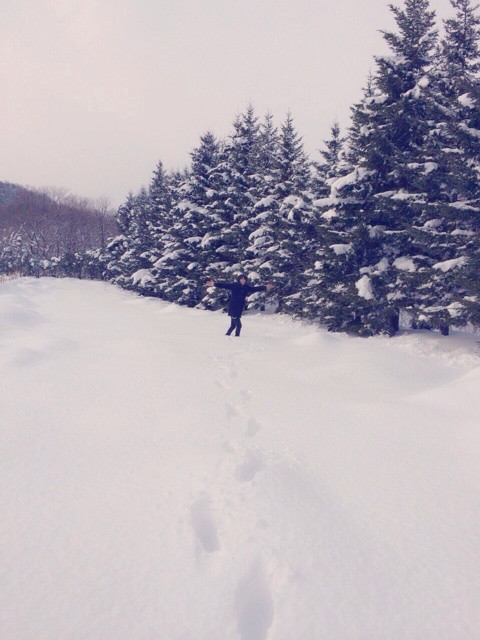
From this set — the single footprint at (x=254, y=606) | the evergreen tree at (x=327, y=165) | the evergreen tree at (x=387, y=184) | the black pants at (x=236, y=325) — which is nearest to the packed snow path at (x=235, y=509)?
the single footprint at (x=254, y=606)

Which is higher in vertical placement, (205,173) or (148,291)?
(205,173)

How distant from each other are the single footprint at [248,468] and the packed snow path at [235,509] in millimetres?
20

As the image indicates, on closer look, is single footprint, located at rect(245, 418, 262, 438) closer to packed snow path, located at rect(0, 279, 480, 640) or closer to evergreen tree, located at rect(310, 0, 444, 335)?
packed snow path, located at rect(0, 279, 480, 640)

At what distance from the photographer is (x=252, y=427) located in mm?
4594

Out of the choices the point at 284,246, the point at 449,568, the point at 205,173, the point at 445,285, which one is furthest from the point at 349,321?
the point at 205,173

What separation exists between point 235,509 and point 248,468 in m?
0.66

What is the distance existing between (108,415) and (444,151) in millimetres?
10951

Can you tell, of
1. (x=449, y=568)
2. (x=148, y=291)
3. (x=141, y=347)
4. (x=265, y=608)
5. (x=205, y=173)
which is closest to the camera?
(x=265, y=608)

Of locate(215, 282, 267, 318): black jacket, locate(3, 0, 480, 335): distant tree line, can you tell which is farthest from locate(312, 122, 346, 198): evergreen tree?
locate(215, 282, 267, 318): black jacket

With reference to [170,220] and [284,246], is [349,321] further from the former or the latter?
[170,220]

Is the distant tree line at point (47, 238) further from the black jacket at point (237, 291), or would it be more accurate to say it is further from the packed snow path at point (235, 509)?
the packed snow path at point (235, 509)

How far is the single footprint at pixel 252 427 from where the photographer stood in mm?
4402

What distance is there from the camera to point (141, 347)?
8906 millimetres

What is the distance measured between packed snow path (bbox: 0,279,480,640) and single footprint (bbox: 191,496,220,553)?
1 centimetres
